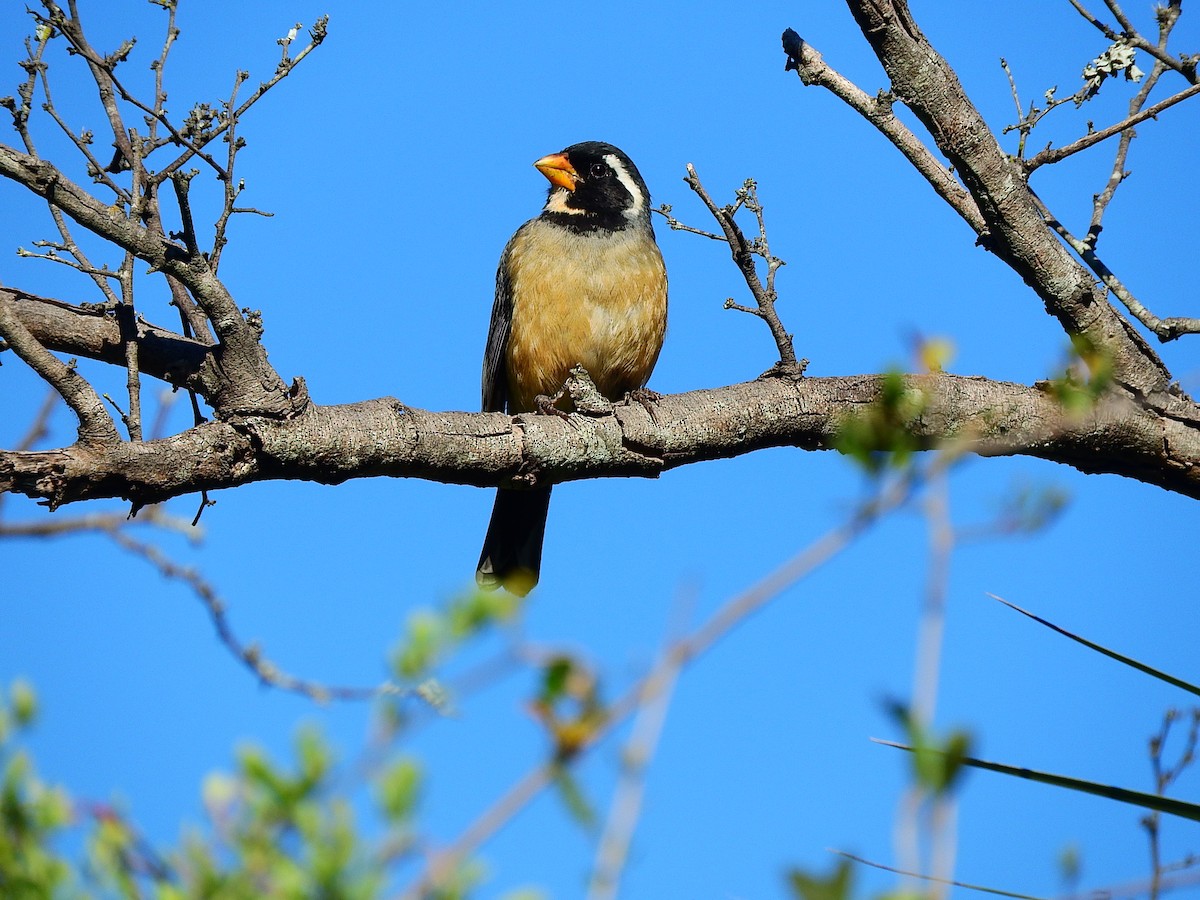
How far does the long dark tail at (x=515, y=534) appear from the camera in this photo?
19.6 ft

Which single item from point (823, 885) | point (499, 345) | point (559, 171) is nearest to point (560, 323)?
point (499, 345)

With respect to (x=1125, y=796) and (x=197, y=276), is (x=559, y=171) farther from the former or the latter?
(x=1125, y=796)

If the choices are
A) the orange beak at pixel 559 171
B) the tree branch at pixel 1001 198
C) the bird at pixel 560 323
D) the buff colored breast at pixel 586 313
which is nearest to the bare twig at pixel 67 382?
the tree branch at pixel 1001 198

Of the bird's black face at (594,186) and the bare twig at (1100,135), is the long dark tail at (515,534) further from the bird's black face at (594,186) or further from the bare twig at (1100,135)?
the bare twig at (1100,135)

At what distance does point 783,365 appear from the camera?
14.8 ft

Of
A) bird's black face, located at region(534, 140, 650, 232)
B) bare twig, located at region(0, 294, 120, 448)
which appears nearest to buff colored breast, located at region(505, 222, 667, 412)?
bird's black face, located at region(534, 140, 650, 232)

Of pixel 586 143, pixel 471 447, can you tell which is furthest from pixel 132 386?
pixel 586 143

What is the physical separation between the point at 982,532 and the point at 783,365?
3260 millimetres

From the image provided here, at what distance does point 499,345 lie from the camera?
650 centimetres

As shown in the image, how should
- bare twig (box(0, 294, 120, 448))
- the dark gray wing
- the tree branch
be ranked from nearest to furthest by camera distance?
bare twig (box(0, 294, 120, 448)) < the tree branch < the dark gray wing

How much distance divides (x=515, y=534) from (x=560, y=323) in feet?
3.58

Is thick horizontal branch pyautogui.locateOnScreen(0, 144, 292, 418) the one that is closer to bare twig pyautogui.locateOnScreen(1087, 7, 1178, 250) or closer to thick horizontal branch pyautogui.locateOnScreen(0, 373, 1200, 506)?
thick horizontal branch pyautogui.locateOnScreen(0, 373, 1200, 506)

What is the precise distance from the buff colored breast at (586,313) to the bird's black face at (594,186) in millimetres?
345

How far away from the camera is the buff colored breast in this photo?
6.17 metres
